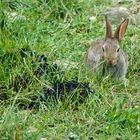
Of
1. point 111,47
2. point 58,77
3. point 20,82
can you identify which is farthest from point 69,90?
point 111,47

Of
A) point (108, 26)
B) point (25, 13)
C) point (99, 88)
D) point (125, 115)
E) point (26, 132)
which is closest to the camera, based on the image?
point (26, 132)

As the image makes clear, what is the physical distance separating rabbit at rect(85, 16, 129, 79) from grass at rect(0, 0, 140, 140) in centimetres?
11

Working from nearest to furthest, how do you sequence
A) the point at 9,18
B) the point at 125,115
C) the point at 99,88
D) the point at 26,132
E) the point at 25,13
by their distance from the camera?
the point at 26,132 → the point at 125,115 → the point at 99,88 → the point at 9,18 → the point at 25,13

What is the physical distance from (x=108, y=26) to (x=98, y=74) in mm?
506

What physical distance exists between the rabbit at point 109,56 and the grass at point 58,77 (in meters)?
0.11

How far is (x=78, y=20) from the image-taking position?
305 inches

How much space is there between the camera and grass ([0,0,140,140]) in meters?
5.11

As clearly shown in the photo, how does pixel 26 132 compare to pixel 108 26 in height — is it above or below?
below

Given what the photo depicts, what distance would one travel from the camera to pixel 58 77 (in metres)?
5.90

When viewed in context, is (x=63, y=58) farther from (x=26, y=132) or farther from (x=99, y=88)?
(x=26, y=132)

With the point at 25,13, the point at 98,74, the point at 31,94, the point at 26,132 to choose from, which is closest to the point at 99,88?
the point at 98,74

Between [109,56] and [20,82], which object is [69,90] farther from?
[109,56]

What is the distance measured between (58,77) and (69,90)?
326 mm

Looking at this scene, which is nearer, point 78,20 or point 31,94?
point 31,94
